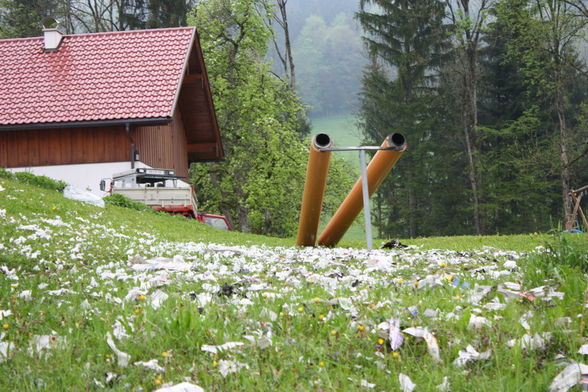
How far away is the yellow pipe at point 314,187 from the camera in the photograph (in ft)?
36.8

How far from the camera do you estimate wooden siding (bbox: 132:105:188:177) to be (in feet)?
90.1

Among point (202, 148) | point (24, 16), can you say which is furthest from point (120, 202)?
point (24, 16)

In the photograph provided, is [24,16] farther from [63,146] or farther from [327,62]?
[327,62]

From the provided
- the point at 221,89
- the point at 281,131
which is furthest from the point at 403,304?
the point at 221,89

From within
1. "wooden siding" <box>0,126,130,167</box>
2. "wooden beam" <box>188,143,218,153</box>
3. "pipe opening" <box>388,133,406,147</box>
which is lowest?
→ "pipe opening" <box>388,133,406,147</box>

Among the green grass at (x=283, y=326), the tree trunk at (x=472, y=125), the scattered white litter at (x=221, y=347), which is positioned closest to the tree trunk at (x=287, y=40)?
the tree trunk at (x=472, y=125)

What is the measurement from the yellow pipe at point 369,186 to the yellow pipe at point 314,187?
48 centimetres

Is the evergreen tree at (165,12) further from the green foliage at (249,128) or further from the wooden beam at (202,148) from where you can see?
the wooden beam at (202,148)

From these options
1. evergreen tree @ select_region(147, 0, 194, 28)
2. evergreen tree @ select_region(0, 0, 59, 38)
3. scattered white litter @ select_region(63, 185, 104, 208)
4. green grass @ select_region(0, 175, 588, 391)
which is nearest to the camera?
green grass @ select_region(0, 175, 588, 391)

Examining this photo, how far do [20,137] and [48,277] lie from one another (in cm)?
2213

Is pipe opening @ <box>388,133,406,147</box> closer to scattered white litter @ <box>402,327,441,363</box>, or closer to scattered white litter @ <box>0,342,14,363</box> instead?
scattered white litter @ <box>402,327,441,363</box>

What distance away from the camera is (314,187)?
12594mm

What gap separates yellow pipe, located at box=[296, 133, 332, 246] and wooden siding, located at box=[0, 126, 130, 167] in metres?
14.1

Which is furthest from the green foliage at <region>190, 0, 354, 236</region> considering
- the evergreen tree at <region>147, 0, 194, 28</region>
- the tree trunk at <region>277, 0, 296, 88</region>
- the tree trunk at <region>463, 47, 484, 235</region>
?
the tree trunk at <region>463, 47, 484, 235</region>
